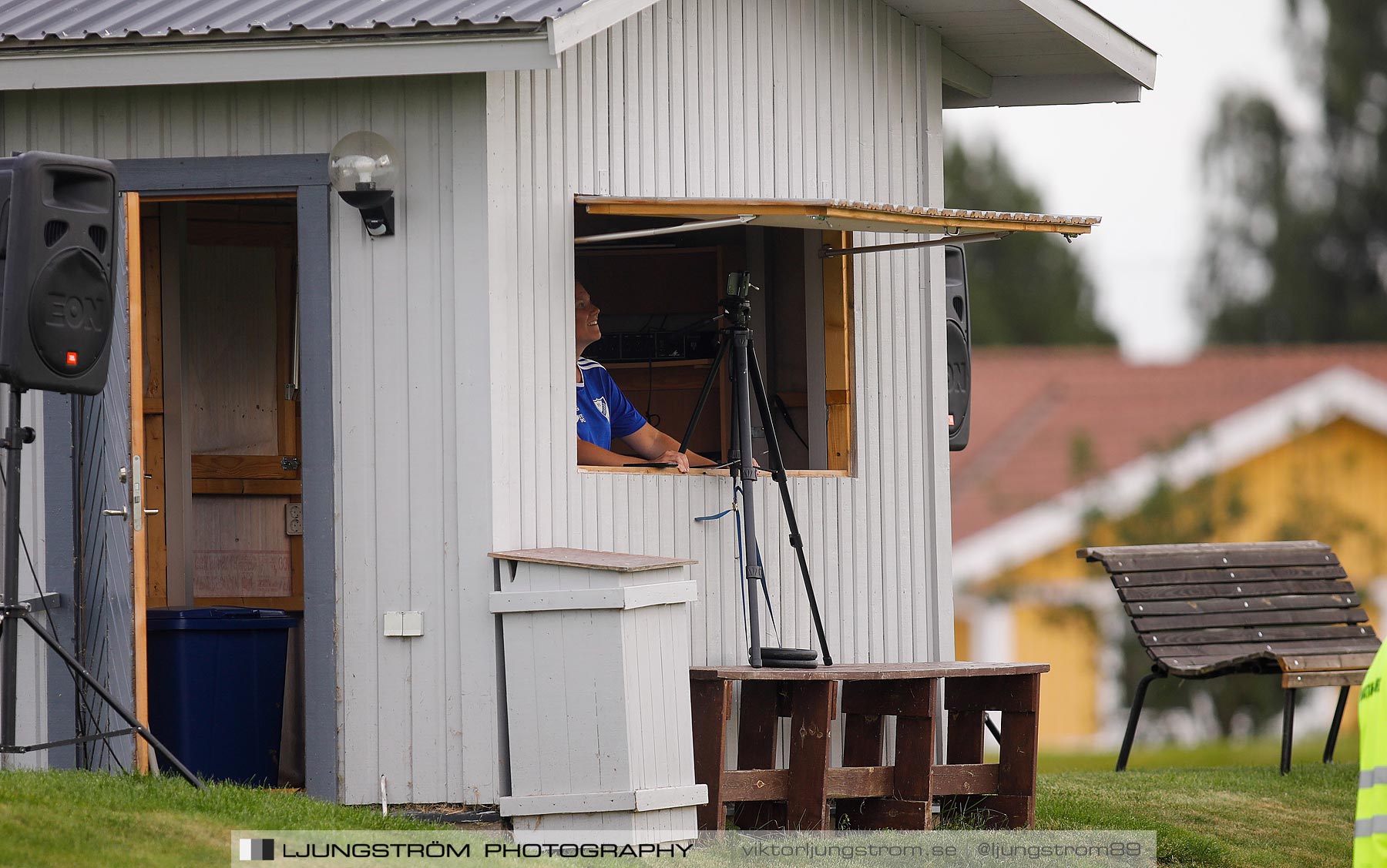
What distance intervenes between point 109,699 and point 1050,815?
413cm

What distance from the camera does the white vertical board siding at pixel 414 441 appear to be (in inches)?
298

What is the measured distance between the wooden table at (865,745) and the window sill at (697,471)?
0.80 meters

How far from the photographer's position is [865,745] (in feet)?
27.8

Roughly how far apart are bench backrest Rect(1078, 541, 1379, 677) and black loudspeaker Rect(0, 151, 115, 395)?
5.33 metres

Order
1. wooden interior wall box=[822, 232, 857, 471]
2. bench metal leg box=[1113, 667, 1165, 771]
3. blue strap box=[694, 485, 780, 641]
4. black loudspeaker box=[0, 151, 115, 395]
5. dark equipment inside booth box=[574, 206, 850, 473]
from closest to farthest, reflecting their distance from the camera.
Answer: black loudspeaker box=[0, 151, 115, 395] → blue strap box=[694, 485, 780, 641] → wooden interior wall box=[822, 232, 857, 471] → dark equipment inside booth box=[574, 206, 850, 473] → bench metal leg box=[1113, 667, 1165, 771]

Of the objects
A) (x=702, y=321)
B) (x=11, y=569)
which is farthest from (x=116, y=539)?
(x=702, y=321)

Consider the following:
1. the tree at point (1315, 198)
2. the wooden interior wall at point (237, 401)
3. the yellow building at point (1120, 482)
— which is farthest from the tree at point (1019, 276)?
the wooden interior wall at point (237, 401)

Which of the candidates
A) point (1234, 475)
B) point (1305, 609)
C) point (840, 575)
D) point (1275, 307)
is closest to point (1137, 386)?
point (1275, 307)

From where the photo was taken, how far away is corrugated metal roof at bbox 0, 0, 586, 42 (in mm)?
7359

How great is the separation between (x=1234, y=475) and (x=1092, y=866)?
13.7 m

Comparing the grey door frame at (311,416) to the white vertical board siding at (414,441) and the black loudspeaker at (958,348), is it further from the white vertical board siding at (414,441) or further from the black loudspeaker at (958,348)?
the black loudspeaker at (958,348)

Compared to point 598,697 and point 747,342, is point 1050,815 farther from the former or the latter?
point 598,697

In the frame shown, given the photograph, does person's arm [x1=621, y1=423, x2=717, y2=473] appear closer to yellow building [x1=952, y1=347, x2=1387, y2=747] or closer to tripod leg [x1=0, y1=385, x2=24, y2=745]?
tripod leg [x1=0, y1=385, x2=24, y2=745]

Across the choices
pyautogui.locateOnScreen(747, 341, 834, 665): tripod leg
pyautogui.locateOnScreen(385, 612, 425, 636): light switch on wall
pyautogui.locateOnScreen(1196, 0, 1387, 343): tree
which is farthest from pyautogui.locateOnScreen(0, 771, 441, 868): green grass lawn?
pyautogui.locateOnScreen(1196, 0, 1387, 343): tree
